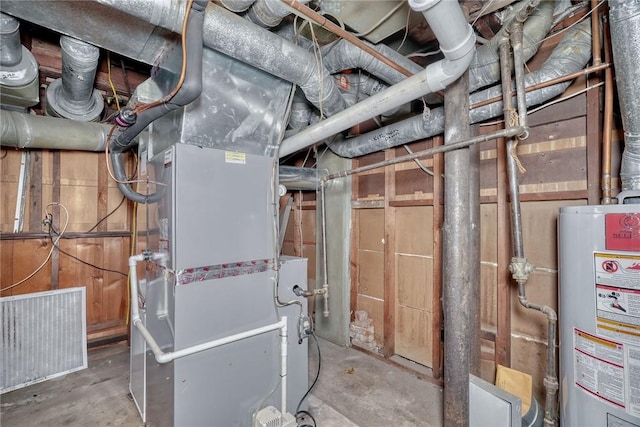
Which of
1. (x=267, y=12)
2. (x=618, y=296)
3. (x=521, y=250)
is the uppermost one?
(x=267, y=12)

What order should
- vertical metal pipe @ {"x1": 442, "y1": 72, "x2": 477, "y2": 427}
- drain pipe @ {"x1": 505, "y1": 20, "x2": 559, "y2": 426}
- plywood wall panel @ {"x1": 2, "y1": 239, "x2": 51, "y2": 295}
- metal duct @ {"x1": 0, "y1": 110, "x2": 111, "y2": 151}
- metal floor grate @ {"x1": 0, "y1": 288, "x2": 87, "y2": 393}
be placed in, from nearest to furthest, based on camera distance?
drain pipe @ {"x1": 505, "y1": 20, "x2": 559, "y2": 426} → vertical metal pipe @ {"x1": 442, "y1": 72, "x2": 477, "y2": 427} → metal duct @ {"x1": 0, "y1": 110, "x2": 111, "y2": 151} → metal floor grate @ {"x1": 0, "y1": 288, "x2": 87, "y2": 393} → plywood wall panel @ {"x1": 2, "y1": 239, "x2": 51, "y2": 295}

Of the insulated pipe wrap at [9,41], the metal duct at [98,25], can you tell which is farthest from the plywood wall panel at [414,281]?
the insulated pipe wrap at [9,41]

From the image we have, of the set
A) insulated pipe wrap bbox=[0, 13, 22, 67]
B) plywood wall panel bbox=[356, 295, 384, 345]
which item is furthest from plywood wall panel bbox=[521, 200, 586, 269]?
insulated pipe wrap bbox=[0, 13, 22, 67]

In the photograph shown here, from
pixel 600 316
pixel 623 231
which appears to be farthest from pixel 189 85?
pixel 600 316

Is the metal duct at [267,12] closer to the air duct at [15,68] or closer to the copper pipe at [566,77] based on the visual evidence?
the air duct at [15,68]

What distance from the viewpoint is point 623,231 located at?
1092 millimetres

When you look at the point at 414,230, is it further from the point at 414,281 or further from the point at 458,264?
the point at 458,264

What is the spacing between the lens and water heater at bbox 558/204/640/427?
1.06m

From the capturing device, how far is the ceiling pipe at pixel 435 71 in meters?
1.04

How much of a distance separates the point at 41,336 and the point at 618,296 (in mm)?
3900

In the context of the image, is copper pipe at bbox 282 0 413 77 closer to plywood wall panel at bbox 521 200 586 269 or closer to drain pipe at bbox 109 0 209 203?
drain pipe at bbox 109 0 209 203

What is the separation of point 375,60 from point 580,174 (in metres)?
1.37

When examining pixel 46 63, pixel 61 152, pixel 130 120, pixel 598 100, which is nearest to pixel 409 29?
pixel 598 100

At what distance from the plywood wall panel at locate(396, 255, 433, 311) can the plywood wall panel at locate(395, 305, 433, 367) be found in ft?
0.24
